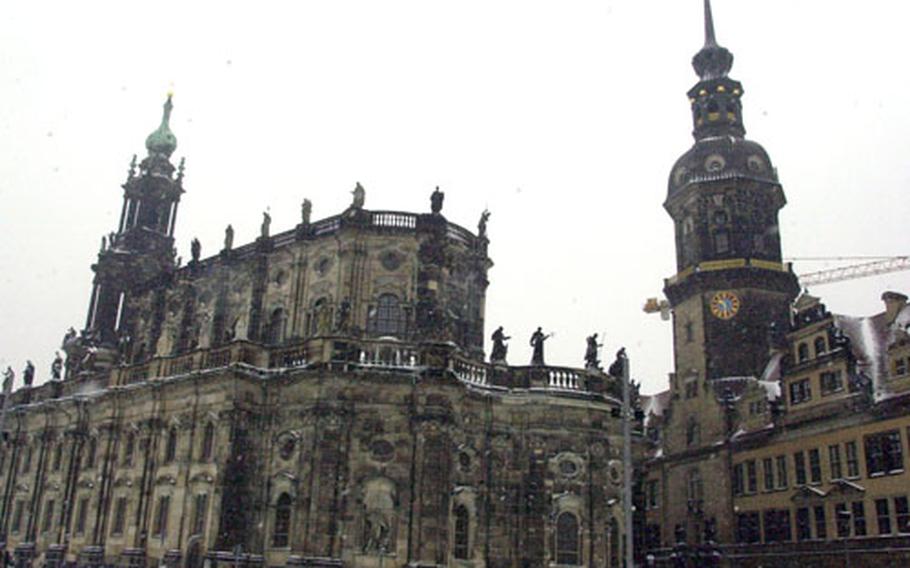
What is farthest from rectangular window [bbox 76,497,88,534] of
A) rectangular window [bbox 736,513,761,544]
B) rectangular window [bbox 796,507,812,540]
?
rectangular window [bbox 796,507,812,540]

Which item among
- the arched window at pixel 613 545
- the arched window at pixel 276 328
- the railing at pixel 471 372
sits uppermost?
the arched window at pixel 276 328

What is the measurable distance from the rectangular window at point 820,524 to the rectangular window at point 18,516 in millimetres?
43956

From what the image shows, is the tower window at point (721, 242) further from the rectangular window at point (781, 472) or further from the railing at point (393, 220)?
the railing at point (393, 220)

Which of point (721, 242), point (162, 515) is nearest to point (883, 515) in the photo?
point (721, 242)

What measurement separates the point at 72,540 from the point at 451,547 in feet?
69.6

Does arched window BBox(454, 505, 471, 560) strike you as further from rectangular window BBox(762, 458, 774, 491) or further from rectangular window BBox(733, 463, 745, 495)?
rectangular window BBox(733, 463, 745, 495)

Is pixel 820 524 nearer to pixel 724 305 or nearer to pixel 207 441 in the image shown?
pixel 724 305

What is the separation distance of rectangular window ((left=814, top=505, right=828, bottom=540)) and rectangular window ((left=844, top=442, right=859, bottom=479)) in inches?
102

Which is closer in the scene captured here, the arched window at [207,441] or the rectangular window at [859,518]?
the arched window at [207,441]

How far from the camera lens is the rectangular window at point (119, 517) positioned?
→ 4203 centimetres

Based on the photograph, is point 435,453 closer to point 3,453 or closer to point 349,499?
point 349,499

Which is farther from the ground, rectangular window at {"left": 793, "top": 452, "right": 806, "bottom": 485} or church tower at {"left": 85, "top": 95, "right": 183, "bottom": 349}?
church tower at {"left": 85, "top": 95, "right": 183, "bottom": 349}

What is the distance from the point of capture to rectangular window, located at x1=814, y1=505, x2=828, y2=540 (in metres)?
45.1

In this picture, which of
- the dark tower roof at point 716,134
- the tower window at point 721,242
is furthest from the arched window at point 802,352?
the dark tower roof at point 716,134
